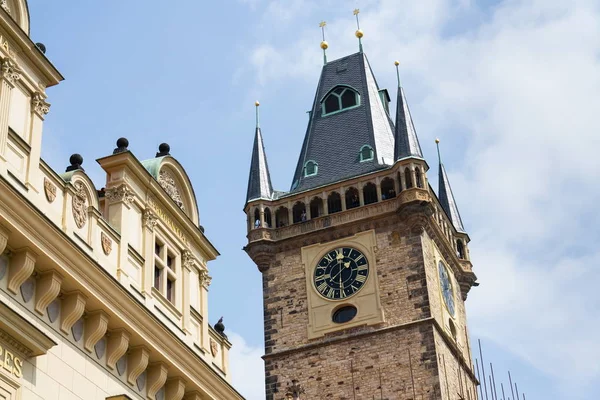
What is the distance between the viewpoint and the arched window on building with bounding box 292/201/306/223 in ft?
146

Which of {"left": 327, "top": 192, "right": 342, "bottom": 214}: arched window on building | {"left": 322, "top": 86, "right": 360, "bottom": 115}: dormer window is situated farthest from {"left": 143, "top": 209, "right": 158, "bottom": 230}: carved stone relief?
{"left": 322, "top": 86, "right": 360, "bottom": 115}: dormer window

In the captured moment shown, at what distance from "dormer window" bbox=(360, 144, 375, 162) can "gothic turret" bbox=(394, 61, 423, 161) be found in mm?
1417

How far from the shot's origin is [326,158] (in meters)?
46.9

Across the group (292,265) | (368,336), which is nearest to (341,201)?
(292,265)

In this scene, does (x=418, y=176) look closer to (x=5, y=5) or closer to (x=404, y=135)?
(x=404, y=135)

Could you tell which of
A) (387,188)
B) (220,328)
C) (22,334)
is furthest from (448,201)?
(22,334)

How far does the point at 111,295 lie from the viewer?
45.2 ft

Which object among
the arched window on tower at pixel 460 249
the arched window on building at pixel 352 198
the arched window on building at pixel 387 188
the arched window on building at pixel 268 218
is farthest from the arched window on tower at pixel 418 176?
the arched window on building at pixel 268 218

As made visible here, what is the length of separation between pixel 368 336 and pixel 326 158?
9.49 metres

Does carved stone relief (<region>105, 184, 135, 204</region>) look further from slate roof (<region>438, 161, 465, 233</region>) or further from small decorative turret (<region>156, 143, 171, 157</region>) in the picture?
slate roof (<region>438, 161, 465, 233</region>)

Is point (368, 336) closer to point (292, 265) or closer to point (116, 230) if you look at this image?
point (292, 265)

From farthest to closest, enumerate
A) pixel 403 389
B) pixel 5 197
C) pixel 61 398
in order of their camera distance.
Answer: pixel 403 389 → pixel 61 398 → pixel 5 197

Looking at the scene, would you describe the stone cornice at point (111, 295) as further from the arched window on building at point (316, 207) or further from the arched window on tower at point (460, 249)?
A: the arched window on tower at point (460, 249)

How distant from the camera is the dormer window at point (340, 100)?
1937 inches
